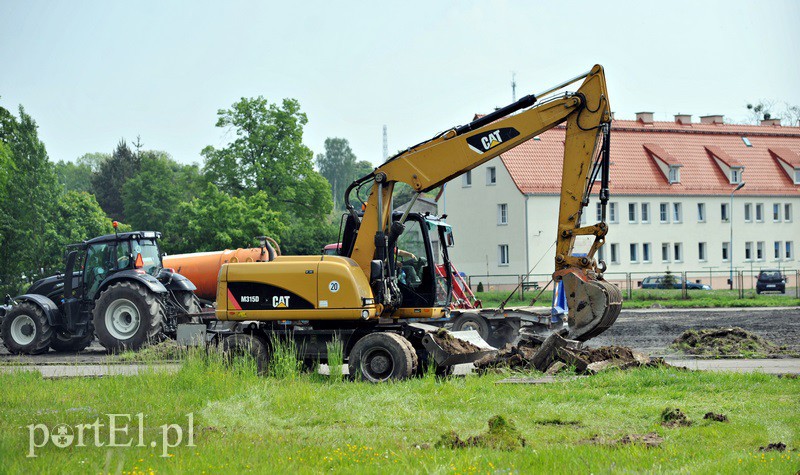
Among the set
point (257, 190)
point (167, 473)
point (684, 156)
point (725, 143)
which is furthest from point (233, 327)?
point (725, 143)

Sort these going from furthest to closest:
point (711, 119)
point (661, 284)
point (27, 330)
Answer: point (711, 119) → point (661, 284) → point (27, 330)

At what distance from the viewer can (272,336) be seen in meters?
15.6

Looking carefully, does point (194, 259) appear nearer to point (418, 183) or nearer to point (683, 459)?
point (418, 183)

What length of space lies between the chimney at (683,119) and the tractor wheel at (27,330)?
58989 millimetres

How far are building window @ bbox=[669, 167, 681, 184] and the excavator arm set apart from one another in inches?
2066

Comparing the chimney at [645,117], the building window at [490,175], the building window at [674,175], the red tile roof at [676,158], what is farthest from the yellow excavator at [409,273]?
the chimney at [645,117]

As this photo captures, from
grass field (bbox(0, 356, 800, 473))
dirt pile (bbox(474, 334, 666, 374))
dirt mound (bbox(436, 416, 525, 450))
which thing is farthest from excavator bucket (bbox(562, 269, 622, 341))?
dirt mound (bbox(436, 416, 525, 450))

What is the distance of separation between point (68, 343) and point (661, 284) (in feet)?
115

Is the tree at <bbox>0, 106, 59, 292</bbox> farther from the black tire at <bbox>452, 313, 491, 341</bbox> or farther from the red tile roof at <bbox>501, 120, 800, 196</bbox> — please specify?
the black tire at <bbox>452, 313, 491, 341</bbox>

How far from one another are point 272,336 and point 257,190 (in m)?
46.9

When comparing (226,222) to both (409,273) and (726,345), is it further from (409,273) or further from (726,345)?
(409,273)

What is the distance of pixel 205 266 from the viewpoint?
25.3 meters

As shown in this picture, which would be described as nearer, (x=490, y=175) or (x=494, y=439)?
(x=494, y=439)

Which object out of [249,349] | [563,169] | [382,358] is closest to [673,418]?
[382,358]
